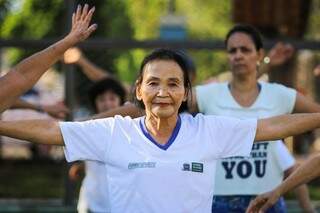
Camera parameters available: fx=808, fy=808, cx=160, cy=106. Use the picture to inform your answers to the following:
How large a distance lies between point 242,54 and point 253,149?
52 cm

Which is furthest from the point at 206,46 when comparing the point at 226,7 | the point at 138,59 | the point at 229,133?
the point at 226,7

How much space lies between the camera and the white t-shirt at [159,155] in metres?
3.03

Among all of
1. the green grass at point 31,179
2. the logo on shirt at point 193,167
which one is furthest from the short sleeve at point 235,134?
the green grass at point 31,179

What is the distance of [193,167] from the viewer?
3.06 meters

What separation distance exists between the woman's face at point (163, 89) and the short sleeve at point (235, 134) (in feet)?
0.62

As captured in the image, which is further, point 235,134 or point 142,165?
point 235,134

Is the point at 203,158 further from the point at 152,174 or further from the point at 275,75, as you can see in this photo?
the point at 275,75

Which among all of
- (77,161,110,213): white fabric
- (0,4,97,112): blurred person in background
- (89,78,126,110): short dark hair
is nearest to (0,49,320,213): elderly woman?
(0,4,97,112): blurred person in background

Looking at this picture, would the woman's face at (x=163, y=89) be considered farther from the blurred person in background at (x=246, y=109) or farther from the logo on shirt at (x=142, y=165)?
the blurred person in background at (x=246, y=109)

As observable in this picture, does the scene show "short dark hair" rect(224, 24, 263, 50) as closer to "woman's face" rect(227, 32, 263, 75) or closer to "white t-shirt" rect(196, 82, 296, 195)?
"woman's face" rect(227, 32, 263, 75)

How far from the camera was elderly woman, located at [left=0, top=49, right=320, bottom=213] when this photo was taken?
303cm

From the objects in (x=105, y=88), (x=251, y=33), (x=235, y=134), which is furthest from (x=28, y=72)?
(x=105, y=88)

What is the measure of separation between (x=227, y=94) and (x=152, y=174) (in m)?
1.46

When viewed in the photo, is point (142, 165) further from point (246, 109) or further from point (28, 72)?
point (246, 109)
